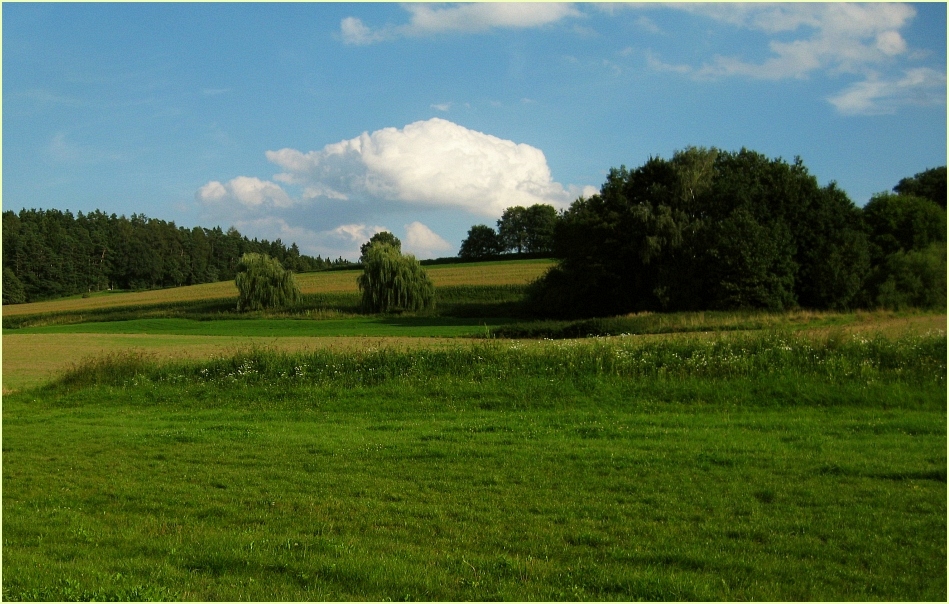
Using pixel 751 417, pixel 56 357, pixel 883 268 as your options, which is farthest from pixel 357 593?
pixel 883 268

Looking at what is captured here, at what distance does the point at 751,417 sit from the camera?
42.6 ft

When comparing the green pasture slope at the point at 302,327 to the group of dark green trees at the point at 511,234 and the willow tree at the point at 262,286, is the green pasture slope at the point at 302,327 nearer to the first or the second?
the willow tree at the point at 262,286

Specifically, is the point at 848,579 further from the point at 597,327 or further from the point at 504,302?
the point at 504,302

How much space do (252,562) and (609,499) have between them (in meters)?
3.79

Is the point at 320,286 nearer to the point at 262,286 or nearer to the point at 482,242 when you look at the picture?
the point at 262,286

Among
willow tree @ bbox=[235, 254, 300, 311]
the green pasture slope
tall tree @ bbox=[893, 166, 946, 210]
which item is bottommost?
the green pasture slope

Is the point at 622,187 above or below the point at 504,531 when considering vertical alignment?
above

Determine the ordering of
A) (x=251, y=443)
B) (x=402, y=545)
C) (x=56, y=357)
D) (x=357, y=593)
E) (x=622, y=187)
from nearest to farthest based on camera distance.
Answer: (x=357, y=593) → (x=402, y=545) → (x=251, y=443) → (x=56, y=357) → (x=622, y=187)

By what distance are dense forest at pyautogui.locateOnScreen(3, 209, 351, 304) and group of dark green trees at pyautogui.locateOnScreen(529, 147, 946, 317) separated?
4312 cm

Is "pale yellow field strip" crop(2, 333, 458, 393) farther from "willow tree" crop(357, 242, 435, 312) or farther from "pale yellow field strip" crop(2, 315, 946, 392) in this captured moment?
"willow tree" crop(357, 242, 435, 312)

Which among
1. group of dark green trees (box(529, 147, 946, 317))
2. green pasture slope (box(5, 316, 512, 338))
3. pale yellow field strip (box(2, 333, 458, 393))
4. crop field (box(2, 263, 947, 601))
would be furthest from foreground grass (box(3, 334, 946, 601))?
green pasture slope (box(5, 316, 512, 338))

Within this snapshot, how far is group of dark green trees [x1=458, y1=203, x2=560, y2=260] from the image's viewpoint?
130 metres

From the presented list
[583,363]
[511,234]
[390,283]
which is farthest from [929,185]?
[511,234]

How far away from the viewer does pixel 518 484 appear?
346 inches
